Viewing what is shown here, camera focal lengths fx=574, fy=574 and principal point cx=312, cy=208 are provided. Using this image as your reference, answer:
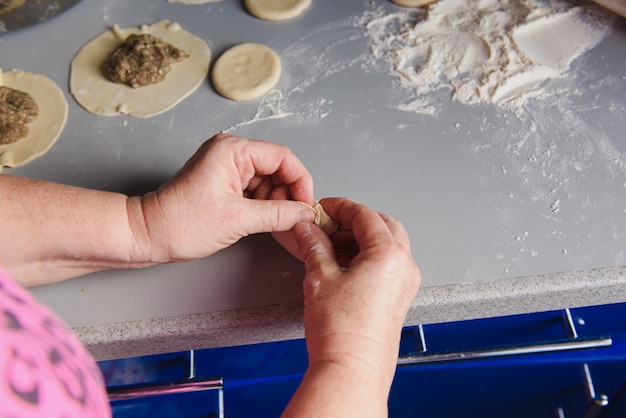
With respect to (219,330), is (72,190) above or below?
above

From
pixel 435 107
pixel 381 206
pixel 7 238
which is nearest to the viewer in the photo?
pixel 7 238

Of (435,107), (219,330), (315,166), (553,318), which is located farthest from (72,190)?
(553,318)

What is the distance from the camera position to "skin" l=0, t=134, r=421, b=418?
29.9 inches

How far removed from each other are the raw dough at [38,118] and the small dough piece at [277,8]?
44 centimetres

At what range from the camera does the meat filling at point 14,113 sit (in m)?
1.08

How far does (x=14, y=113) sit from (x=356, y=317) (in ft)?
2.62

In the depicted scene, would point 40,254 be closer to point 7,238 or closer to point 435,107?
point 7,238

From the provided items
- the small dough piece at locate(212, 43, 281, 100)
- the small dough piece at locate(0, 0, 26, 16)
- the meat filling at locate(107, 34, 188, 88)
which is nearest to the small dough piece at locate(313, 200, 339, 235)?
the small dough piece at locate(212, 43, 281, 100)

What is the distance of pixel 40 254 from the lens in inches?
33.3

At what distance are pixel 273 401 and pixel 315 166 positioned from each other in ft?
1.47

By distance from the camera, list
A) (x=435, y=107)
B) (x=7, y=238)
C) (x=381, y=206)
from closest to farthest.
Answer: (x=7, y=238) < (x=381, y=206) < (x=435, y=107)

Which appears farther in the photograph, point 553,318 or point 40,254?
point 553,318

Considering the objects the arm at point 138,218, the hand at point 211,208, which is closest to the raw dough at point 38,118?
the arm at point 138,218

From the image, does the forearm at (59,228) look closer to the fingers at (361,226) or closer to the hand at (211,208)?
the hand at (211,208)
